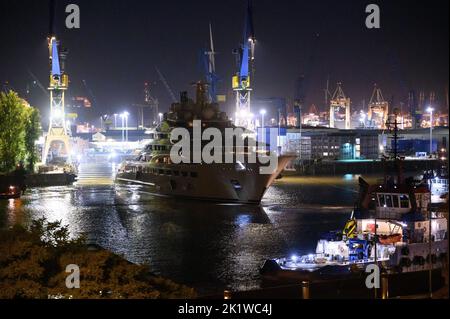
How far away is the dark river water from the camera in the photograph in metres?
19.9

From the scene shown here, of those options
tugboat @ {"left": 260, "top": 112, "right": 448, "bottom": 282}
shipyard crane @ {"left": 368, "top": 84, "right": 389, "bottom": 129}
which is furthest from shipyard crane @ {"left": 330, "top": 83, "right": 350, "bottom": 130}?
tugboat @ {"left": 260, "top": 112, "right": 448, "bottom": 282}

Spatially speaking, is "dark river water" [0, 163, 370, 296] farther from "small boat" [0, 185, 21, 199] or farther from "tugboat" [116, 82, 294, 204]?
"tugboat" [116, 82, 294, 204]

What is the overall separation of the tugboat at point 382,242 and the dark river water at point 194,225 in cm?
162

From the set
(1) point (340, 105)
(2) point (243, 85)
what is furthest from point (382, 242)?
(1) point (340, 105)

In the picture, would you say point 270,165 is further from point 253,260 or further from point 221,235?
point 253,260

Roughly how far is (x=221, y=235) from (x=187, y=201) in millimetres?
13089

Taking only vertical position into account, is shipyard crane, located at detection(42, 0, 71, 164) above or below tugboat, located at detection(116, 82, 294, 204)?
above

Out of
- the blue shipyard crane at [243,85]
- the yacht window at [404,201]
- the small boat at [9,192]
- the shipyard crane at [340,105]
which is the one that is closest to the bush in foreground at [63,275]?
the yacht window at [404,201]

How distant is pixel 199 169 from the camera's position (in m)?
38.2

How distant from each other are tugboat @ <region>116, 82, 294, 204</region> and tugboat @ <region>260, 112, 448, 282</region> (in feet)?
56.5

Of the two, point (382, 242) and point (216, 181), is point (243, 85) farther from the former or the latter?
point (382, 242)

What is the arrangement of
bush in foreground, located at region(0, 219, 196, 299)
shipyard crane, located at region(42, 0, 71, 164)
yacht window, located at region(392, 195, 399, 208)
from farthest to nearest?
shipyard crane, located at region(42, 0, 71, 164), yacht window, located at region(392, 195, 399, 208), bush in foreground, located at region(0, 219, 196, 299)
